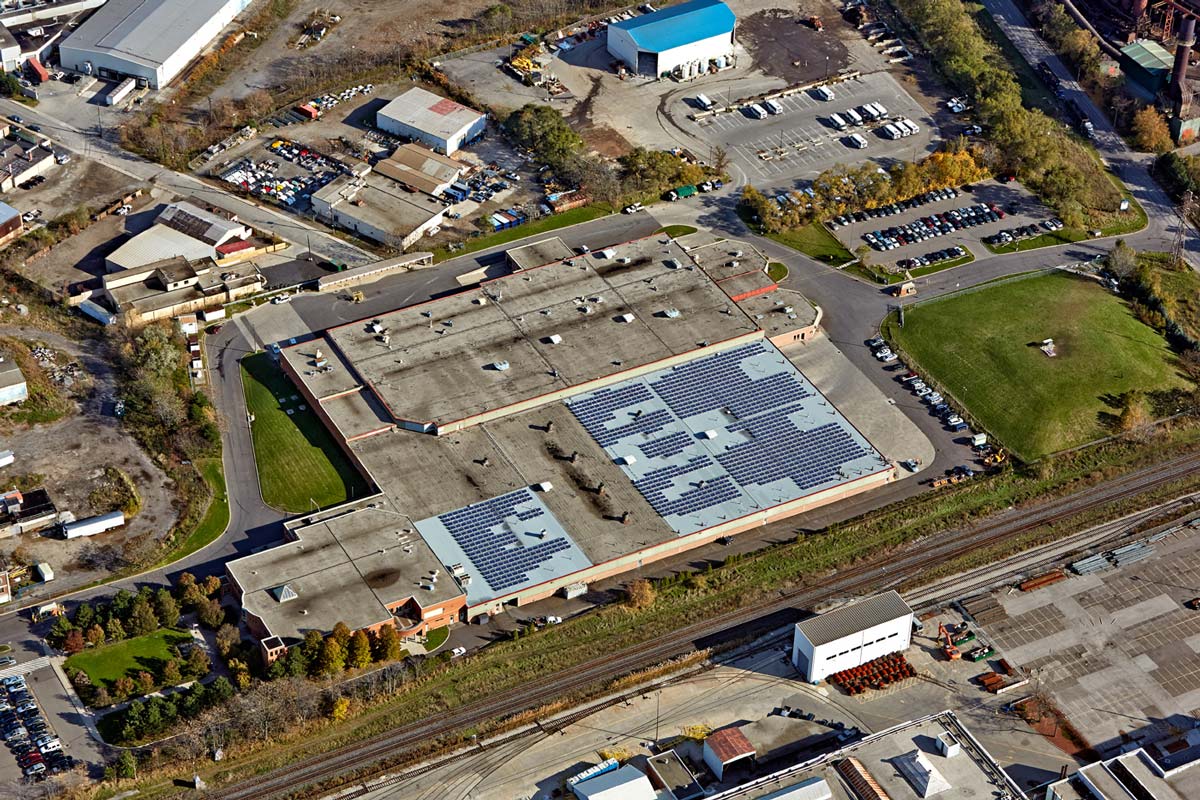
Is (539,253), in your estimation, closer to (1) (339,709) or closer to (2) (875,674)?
(2) (875,674)

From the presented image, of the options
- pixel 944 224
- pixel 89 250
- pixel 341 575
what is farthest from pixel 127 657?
pixel 944 224

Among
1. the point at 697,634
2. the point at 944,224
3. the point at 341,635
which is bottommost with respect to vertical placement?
the point at 697,634

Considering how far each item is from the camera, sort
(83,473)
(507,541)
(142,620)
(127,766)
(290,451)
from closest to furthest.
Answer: (127,766) < (142,620) < (507,541) < (83,473) < (290,451)

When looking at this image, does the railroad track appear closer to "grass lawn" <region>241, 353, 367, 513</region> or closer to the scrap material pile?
the scrap material pile

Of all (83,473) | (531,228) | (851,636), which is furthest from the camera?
(531,228)

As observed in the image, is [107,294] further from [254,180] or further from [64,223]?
[254,180]
